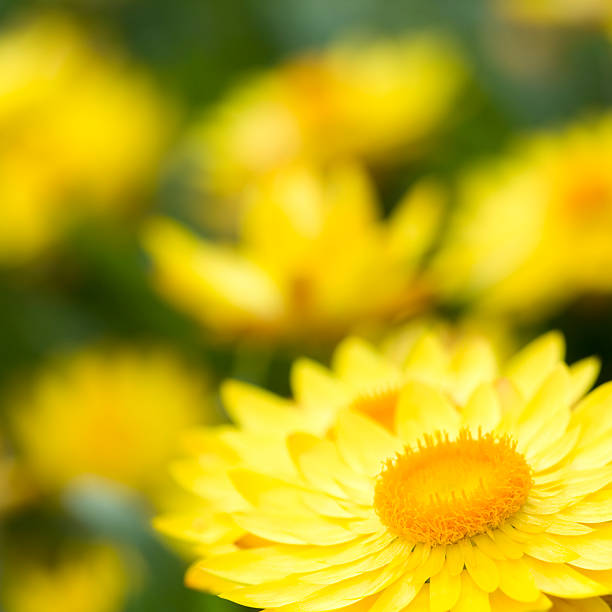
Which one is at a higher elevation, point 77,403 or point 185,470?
point 77,403

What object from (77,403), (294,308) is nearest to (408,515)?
(294,308)

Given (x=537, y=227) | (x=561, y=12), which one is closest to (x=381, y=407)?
(x=537, y=227)

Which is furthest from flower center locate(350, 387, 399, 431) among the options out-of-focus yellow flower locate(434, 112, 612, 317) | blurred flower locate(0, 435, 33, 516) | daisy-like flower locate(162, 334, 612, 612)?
blurred flower locate(0, 435, 33, 516)

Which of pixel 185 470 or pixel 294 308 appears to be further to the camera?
pixel 294 308

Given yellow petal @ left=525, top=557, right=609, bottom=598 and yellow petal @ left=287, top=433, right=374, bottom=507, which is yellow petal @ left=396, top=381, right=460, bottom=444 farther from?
yellow petal @ left=525, top=557, right=609, bottom=598

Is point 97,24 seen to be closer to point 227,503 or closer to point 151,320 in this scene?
point 151,320

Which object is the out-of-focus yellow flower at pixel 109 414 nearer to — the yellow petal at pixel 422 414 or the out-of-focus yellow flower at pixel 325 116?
the out-of-focus yellow flower at pixel 325 116
